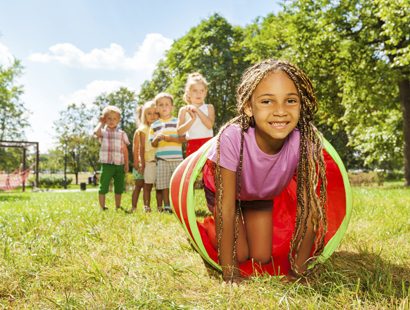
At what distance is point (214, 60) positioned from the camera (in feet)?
85.4

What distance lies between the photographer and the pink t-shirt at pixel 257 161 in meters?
2.71

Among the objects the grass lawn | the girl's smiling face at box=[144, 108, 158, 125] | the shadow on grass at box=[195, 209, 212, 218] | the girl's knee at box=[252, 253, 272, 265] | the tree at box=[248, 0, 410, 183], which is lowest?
the shadow on grass at box=[195, 209, 212, 218]

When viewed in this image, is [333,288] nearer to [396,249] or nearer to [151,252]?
[396,249]

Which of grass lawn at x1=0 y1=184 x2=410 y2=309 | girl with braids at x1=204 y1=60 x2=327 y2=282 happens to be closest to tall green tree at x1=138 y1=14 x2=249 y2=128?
grass lawn at x1=0 y1=184 x2=410 y2=309

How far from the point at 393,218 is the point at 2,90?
1036 inches

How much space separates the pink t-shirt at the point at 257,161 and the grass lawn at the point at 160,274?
2.19 ft

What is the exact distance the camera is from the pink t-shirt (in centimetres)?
271

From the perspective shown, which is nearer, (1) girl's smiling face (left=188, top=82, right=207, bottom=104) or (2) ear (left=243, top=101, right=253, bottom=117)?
(2) ear (left=243, top=101, right=253, bottom=117)

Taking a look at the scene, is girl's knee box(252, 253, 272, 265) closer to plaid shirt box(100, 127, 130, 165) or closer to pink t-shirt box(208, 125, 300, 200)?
pink t-shirt box(208, 125, 300, 200)

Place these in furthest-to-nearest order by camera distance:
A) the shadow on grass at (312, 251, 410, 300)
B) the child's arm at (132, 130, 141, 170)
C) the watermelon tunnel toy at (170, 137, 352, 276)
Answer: the child's arm at (132, 130, 141, 170)
the watermelon tunnel toy at (170, 137, 352, 276)
the shadow on grass at (312, 251, 410, 300)

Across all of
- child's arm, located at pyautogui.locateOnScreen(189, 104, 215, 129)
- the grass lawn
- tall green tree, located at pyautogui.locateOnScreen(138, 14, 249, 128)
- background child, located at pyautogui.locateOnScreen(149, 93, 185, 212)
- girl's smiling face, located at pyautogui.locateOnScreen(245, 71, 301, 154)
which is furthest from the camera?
tall green tree, located at pyautogui.locateOnScreen(138, 14, 249, 128)

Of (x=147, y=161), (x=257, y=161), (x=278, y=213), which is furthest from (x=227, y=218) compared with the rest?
(x=147, y=161)

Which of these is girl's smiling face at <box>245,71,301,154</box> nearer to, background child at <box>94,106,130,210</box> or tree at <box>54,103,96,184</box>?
background child at <box>94,106,130,210</box>

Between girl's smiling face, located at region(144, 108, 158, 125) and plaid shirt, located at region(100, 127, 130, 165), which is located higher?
girl's smiling face, located at region(144, 108, 158, 125)
